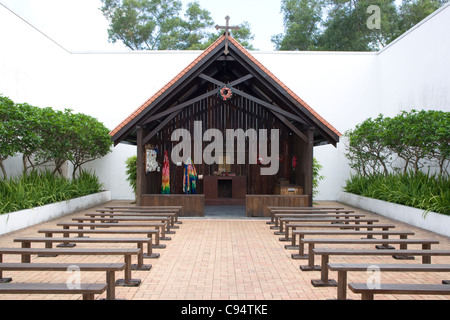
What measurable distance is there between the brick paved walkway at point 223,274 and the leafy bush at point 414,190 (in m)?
1.15

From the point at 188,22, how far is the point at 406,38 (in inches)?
657

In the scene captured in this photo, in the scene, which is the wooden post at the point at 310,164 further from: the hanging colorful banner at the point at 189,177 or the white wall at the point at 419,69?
the white wall at the point at 419,69

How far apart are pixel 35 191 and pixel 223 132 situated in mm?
6930

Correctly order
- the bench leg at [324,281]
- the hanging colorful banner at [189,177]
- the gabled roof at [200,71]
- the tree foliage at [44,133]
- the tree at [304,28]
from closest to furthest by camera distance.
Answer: the bench leg at [324,281] < the tree foliage at [44,133] < the gabled roof at [200,71] < the hanging colorful banner at [189,177] < the tree at [304,28]

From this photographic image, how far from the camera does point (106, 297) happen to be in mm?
4211

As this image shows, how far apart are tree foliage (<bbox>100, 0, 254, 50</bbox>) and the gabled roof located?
1638 cm

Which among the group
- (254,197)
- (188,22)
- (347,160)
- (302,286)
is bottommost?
(302,286)

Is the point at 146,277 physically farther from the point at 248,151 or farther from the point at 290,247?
the point at 248,151

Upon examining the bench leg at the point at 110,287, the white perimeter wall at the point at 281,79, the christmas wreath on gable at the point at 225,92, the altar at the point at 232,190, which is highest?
the white perimeter wall at the point at 281,79

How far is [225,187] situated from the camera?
1427cm

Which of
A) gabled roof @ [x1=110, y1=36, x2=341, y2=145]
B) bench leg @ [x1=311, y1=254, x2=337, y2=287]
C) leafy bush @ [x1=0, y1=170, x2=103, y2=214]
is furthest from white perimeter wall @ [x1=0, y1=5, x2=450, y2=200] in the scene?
bench leg @ [x1=311, y1=254, x2=337, y2=287]

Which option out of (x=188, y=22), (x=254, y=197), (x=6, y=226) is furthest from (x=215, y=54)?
(x=188, y=22)

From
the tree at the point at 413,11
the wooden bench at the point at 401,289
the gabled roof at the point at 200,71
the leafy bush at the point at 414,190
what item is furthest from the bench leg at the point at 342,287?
the tree at the point at 413,11

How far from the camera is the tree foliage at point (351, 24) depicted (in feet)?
71.8
